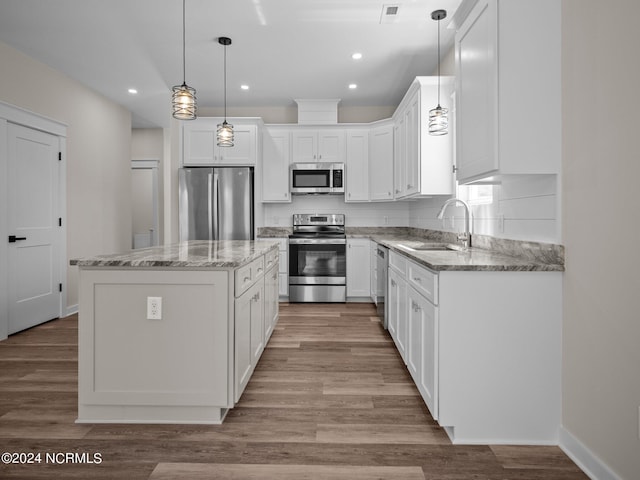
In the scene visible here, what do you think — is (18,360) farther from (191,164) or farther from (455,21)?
(455,21)

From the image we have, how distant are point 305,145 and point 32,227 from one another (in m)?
3.38

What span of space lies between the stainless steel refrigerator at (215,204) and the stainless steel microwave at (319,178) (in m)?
0.75

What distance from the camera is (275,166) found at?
5727 mm

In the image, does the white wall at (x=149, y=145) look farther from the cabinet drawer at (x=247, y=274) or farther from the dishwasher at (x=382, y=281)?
the cabinet drawer at (x=247, y=274)

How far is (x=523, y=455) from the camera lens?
1903 mm

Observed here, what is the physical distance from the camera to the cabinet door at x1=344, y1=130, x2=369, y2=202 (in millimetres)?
5680

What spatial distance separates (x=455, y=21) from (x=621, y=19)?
1091mm

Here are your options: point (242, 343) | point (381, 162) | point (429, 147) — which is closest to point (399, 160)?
point (381, 162)

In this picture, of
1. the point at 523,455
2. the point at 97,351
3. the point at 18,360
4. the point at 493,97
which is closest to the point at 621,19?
the point at 493,97

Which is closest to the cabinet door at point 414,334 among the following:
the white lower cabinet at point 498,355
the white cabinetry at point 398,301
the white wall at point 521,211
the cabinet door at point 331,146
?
the white cabinetry at point 398,301

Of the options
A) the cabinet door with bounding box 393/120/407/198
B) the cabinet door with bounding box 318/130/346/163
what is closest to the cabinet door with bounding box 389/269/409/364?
the cabinet door with bounding box 393/120/407/198

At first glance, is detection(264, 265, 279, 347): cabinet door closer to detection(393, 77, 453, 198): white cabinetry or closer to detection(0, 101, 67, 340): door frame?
detection(393, 77, 453, 198): white cabinetry

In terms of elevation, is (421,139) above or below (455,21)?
below

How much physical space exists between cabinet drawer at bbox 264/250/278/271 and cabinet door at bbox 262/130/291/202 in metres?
Answer: 1.92
